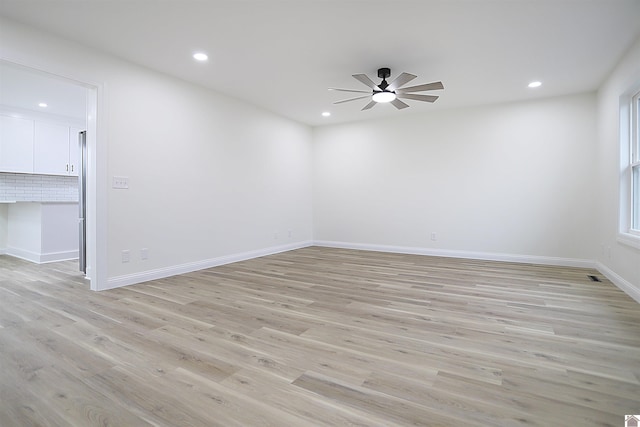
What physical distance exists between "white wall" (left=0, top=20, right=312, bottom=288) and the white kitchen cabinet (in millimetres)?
3333

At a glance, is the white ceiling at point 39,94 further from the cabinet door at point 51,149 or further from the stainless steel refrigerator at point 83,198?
the stainless steel refrigerator at point 83,198

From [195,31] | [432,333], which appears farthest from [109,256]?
[432,333]

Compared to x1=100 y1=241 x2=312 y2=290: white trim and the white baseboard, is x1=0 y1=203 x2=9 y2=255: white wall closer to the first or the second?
the white baseboard

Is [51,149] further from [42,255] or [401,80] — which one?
[401,80]

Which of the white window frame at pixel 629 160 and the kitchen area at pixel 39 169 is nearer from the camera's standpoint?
the white window frame at pixel 629 160

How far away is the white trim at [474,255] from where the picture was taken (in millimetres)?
4633

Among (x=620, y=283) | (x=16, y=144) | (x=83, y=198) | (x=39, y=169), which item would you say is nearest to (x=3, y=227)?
(x=39, y=169)

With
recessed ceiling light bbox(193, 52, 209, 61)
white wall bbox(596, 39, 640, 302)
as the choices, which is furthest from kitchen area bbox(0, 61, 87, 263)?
white wall bbox(596, 39, 640, 302)

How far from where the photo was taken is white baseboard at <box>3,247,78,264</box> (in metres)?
4.95

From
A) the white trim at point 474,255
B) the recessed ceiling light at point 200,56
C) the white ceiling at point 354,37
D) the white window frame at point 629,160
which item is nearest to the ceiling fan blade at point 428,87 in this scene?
the white ceiling at point 354,37

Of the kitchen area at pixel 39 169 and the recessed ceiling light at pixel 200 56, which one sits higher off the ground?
the recessed ceiling light at pixel 200 56

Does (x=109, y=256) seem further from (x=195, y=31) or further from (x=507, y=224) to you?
(x=507, y=224)

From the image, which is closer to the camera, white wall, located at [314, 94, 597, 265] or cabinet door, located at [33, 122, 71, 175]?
white wall, located at [314, 94, 597, 265]

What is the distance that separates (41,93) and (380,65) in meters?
4.95
